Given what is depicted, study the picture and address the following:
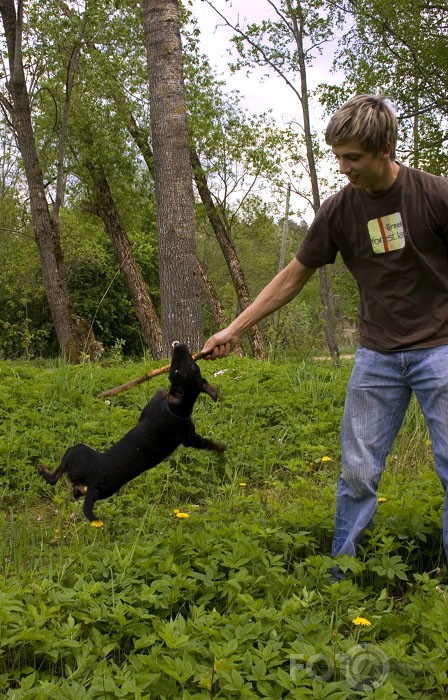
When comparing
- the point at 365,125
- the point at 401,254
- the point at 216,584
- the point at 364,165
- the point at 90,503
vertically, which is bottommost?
the point at 216,584

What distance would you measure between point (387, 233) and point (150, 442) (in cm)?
148

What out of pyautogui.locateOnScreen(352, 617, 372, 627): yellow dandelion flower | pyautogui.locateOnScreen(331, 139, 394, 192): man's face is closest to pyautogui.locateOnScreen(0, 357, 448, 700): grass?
pyautogui.locateOnScreen(352, 617, 372, 627): yellow dandelion flower

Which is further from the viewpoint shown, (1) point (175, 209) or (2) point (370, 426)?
(1) point (175, 209)

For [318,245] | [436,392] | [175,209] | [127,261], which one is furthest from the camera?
[127,261]

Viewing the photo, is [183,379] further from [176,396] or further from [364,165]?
[364,165]

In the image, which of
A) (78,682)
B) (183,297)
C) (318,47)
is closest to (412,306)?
(78,682)

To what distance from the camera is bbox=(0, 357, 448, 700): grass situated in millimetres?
2428

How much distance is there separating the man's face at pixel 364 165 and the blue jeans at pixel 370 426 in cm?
82

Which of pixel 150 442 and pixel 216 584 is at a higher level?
pixel 150 442

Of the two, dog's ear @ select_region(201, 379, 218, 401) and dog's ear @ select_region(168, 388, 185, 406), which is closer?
dog's ear @ select_region(201, 379, 218, 401)

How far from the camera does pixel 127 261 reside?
16.1 metres

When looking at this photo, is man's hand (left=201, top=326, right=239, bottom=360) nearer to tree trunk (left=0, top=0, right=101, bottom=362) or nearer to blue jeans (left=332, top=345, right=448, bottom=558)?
blue jeans (left=332, top=345, right=448, bottom=558)

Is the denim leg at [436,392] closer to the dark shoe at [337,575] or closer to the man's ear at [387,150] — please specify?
the dark shoe at [337,575]

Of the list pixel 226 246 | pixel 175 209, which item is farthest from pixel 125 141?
pixel 175 209
